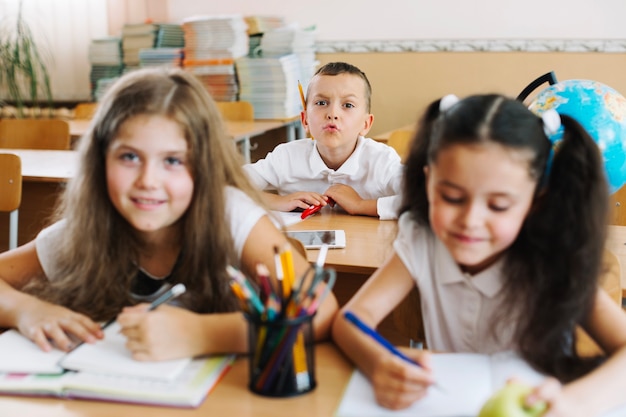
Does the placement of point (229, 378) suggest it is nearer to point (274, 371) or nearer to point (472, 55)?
point (274, 371)

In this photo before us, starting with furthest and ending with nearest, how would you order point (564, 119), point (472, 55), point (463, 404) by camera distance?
1. point (472, 55)
2. point (564, 119)
3. point (463, 404)

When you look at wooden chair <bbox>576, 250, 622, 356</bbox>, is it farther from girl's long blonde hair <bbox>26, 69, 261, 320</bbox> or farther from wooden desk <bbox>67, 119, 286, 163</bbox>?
wooden desk <bbox>67, 119, 286, 163</bbox>

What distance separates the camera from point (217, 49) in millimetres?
4418

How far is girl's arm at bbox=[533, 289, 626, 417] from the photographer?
876 mm

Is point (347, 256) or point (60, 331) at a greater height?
point (60, 331)

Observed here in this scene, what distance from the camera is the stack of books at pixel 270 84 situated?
431cm

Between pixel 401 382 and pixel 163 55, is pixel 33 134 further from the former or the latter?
pixel 401 382

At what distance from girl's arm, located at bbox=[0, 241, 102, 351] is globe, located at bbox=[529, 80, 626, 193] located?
1324 millimetres

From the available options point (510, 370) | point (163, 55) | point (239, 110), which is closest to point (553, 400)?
point (510, 370)

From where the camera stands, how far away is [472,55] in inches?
166

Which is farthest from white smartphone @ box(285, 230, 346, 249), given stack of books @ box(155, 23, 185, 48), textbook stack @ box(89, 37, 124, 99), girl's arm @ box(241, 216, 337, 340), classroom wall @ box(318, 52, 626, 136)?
textbook stack @ box(89, 37, 124, 99)

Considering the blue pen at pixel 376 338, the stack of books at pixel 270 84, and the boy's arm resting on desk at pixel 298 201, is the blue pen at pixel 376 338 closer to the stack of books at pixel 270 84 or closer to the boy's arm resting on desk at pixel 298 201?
the boy's arm resting on desk at pixel 298 201

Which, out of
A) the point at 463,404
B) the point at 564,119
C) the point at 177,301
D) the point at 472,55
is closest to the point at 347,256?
the point at 177,301

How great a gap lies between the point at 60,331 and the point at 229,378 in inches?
12.2
